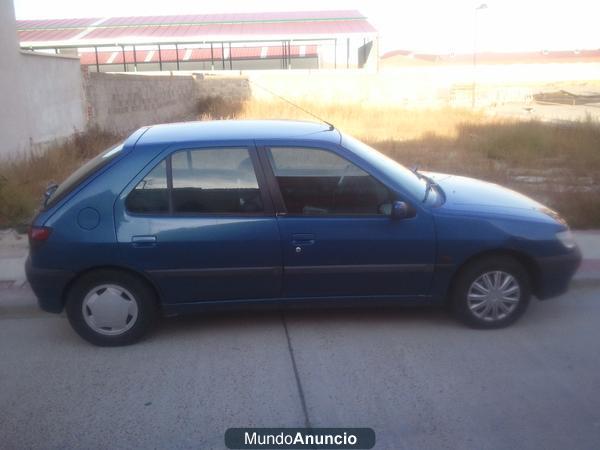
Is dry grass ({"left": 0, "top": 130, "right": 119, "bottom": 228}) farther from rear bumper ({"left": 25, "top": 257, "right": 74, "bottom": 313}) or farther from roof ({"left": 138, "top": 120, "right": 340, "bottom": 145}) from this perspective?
roof ({"left": 138, "top": 120, "right": 340, "bottom": 145})

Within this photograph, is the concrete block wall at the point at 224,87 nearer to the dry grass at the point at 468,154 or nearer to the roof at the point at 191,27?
the dry grass at the point at 468,154

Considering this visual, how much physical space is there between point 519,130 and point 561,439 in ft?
41.4

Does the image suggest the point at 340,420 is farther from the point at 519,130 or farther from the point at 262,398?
the point at 519,130

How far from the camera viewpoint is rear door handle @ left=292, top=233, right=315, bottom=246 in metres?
4.92

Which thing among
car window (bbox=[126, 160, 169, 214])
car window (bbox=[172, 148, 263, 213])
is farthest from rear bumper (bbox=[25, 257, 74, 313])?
car window (bbox=[172, 148, 263, 213])

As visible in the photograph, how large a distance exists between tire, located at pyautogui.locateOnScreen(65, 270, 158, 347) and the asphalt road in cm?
13

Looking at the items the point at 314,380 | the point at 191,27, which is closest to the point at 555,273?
the point at 314,380

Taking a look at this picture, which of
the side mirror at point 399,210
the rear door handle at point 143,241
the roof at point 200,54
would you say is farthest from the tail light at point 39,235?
the roof at point 200,54

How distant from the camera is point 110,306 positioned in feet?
16.3

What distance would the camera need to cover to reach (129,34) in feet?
135

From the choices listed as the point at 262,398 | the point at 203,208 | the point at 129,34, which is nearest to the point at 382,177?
the point at 203,208

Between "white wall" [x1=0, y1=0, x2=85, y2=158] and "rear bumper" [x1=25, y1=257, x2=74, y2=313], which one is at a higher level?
"white wall" [x1=0, y1=0, x2=85, y2=158]

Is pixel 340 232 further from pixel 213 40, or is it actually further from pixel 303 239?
pixel 213 40

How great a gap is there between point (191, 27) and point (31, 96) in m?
32.4
